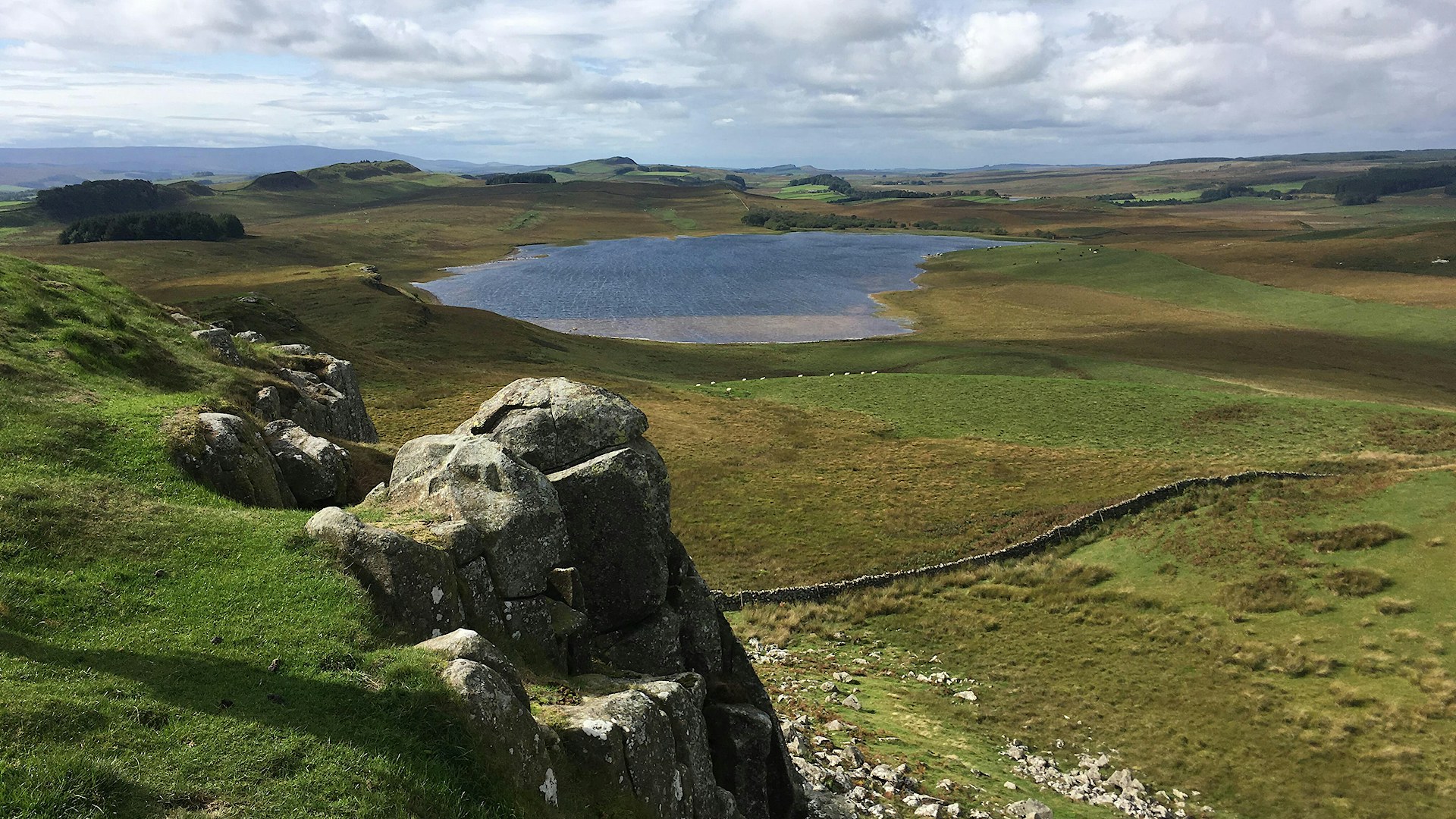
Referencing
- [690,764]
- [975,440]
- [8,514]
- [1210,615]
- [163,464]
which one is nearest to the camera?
[8,514]

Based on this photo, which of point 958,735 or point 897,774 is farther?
point 958,735

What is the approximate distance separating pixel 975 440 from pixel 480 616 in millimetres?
50407

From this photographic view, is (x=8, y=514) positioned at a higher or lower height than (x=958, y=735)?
higher

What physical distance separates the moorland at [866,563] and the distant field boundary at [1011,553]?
0.88 metres

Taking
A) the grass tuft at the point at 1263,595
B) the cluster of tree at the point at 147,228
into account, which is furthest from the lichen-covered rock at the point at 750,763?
the cluster of tree at the point at 147,228

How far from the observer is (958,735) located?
2667cm

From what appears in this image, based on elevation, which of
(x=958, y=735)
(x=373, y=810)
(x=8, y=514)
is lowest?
(x=958, y=735)

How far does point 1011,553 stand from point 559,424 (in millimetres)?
28877

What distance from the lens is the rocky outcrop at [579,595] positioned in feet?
45.5

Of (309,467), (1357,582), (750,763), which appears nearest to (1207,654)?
(1357,582)

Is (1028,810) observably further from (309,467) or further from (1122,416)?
(1122,416)

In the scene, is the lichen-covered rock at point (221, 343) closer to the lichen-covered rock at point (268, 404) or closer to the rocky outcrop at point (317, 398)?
the rocky outcrop at point (317, 398)

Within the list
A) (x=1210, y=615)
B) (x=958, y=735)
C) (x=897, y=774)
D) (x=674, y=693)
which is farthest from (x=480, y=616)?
(x=1210, y=615)

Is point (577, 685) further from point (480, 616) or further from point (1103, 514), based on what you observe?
point (1103, 514)
